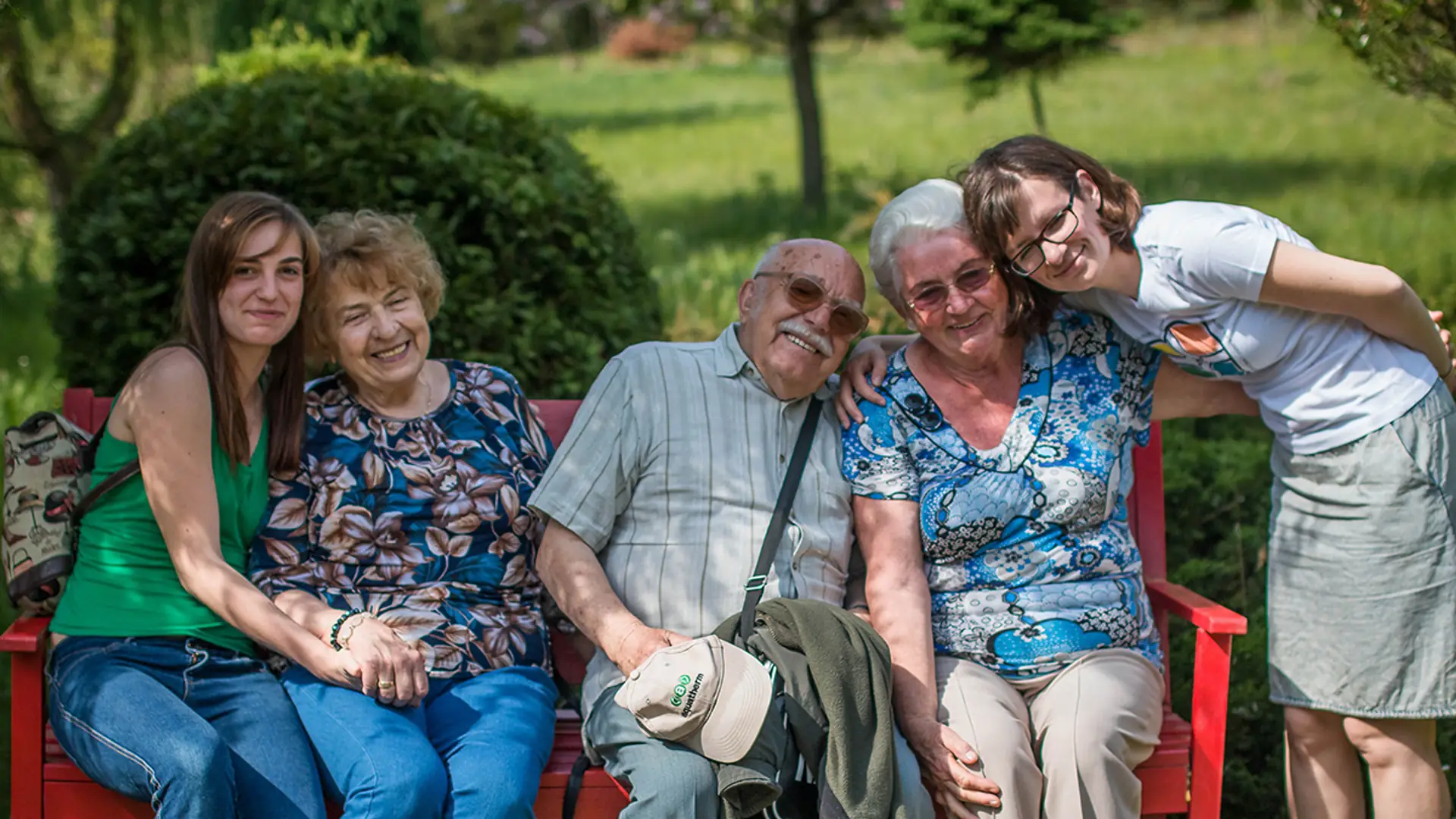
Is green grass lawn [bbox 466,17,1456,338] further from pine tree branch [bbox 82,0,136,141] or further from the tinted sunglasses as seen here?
pine tree branch [bbox 82,0,136,141]

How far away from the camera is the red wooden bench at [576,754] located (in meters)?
2.98

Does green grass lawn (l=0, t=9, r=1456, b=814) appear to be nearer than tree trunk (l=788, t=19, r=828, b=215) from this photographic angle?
Yes

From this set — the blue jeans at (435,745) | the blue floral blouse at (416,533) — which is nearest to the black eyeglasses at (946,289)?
the blue floral blouse at (416,533)

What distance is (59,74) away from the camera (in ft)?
35.3

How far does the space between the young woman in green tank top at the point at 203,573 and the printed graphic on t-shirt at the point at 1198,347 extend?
6.55 ft

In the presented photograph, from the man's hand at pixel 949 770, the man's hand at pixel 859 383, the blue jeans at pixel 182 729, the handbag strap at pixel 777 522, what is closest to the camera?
the blue jeans at pixel 182 729

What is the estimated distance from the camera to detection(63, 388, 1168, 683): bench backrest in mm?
3514

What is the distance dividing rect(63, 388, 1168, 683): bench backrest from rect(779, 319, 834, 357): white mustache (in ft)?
2.15

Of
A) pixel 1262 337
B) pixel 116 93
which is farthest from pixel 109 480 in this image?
pixel 116 93

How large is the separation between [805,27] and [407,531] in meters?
8.20

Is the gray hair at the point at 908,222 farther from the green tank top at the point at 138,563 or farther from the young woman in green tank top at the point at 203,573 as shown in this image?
the green tank top at the point at 138,563

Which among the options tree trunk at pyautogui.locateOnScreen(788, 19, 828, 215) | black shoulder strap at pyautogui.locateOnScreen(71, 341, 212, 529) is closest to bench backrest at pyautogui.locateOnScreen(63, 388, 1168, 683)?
black shoulder strap at pyautogui.locateOnScreen(71, 341, 212, 529)

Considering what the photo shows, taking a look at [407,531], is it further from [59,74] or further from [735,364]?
[59,74]

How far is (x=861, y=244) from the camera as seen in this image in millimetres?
9211
